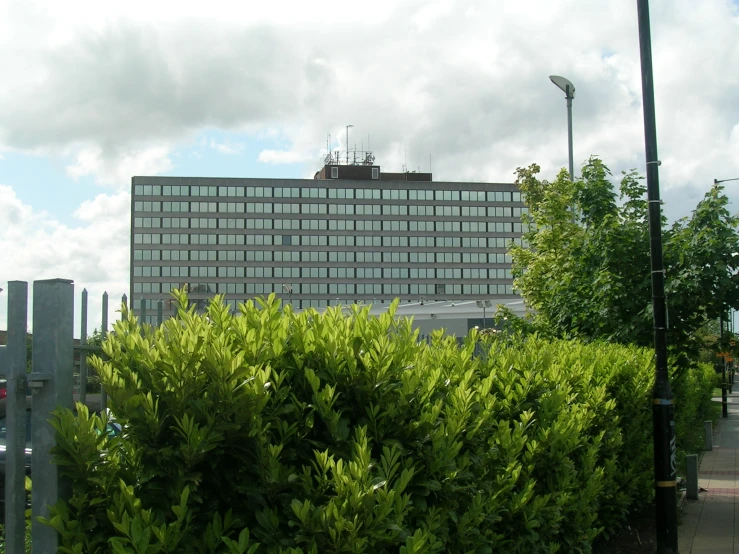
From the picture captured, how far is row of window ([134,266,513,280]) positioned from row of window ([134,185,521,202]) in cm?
1155

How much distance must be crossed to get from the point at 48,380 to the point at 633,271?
12091 mm

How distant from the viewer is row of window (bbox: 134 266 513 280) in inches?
5315

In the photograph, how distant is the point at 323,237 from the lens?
5423 inches

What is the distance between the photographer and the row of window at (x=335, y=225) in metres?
134

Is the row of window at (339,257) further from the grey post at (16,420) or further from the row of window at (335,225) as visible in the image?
the grey post at (16,420)

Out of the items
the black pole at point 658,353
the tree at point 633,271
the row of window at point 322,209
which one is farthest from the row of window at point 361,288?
the black pole at point 658,353

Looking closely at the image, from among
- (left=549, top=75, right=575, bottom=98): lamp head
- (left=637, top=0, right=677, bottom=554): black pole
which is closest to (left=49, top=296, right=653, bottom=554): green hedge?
(left=637, top=0, right=677, bottom=554): black pole

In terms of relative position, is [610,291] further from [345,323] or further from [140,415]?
[140,415]

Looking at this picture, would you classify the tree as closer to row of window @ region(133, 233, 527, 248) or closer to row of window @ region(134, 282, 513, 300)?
row of window @ region(133, 233, 527, 248)

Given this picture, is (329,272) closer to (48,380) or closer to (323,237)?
(323,237)

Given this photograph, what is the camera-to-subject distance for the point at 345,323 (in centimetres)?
405

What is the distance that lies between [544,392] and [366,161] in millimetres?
138384

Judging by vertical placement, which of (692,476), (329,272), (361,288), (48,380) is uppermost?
(329,272)

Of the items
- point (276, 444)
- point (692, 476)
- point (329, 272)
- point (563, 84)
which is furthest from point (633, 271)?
point (329, 272)
